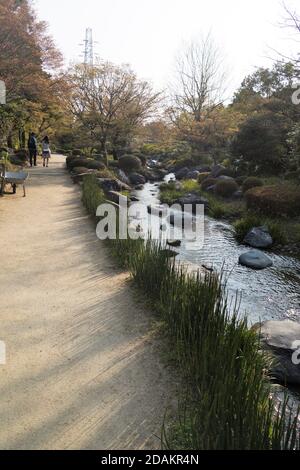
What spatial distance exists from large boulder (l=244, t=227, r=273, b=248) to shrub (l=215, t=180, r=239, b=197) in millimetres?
Result: 5000

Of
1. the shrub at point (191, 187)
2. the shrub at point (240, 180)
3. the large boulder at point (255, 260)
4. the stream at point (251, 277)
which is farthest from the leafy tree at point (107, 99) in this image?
the large boulder at point (255, 260)

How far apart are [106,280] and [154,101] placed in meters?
17.0

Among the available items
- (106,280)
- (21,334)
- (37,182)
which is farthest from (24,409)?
(37,182)

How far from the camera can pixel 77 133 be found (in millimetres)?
20656

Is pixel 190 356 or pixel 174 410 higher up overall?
pixel 190 356

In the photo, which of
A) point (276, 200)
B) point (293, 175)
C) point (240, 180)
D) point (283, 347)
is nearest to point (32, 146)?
point (240, 180)

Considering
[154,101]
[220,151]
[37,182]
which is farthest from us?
[220,151]

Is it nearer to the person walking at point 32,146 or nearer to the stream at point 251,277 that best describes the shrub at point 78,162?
the person walking at point 32,146

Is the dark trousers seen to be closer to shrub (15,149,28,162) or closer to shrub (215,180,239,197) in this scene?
shrub (15,149,28,162)

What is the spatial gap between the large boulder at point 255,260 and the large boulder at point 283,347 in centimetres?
284

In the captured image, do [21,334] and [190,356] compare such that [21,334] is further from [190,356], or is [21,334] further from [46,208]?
[46,208]

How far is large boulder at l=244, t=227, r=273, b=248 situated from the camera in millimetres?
8297

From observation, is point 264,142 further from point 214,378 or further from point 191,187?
point 214,378

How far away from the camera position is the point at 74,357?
10.7 ft
